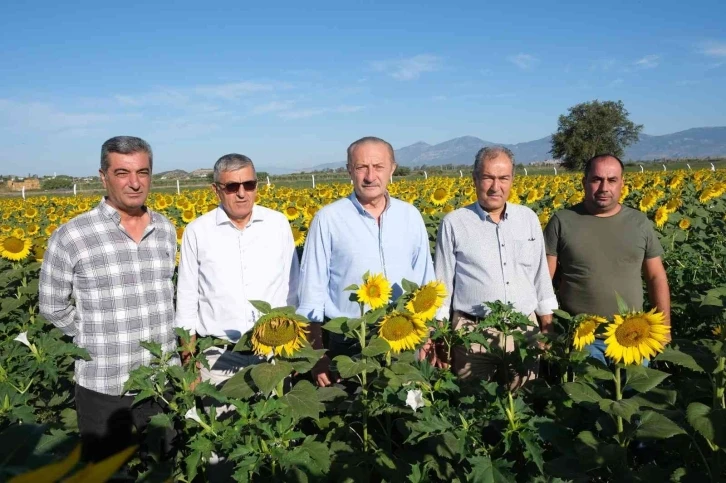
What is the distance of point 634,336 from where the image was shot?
221 cm

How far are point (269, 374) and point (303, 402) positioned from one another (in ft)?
0.69

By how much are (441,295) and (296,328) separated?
0.79m

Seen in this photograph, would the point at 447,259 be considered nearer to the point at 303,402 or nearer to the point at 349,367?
the point at 349,367

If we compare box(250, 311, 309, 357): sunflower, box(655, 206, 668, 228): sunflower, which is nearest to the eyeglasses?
box(250, 311, 309, 357): sunflower

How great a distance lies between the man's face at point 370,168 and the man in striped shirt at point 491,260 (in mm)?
649

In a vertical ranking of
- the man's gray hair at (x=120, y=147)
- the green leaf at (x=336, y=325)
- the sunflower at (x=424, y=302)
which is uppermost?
the man's gray hair at (x=120, y=147)

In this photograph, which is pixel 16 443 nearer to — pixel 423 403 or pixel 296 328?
pixel 296 328

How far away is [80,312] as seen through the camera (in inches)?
112

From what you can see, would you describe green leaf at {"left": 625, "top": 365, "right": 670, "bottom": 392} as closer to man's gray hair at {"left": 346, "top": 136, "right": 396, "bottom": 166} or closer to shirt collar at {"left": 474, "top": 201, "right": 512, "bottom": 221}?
shirt collar at {"left": 474, "top": 201, "right": 512, "bottom": 221}

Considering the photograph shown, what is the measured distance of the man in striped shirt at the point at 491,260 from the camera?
10.9 ft

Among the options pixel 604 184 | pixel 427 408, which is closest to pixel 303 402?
pixel 427 408

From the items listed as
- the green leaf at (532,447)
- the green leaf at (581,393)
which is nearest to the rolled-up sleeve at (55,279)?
the green leaf at (532,447)

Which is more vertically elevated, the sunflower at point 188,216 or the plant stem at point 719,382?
the sunflower at point 188,216

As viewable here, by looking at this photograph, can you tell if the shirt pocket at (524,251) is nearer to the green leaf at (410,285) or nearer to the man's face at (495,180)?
the man's face at (495,180)
